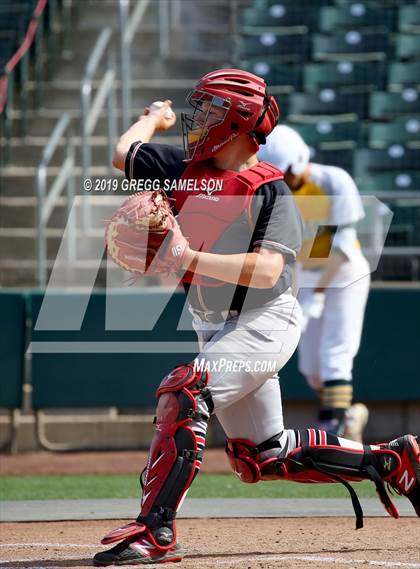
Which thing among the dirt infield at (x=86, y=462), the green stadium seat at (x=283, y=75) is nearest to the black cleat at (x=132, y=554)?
the dirt infield at (x=86, y=462)

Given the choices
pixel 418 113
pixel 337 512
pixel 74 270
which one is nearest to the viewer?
pixel 337 512

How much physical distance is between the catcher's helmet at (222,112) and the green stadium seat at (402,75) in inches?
347

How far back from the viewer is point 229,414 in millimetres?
4562

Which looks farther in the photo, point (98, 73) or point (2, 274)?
point (98, 73)

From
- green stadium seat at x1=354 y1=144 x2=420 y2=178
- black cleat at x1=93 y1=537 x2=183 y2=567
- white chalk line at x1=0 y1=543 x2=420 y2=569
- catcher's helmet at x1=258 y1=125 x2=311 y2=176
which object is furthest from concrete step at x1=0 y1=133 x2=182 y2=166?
black cleat at x1=93 y1=537 x2=183 y2=567

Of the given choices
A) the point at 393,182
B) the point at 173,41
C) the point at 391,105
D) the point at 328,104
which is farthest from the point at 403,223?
the point at 173,41

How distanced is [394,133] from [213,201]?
27.6 ft

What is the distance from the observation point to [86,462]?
8.76m

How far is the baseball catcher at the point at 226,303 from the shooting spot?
4207 millimetres

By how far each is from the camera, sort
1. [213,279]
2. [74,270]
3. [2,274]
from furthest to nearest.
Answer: [2,274] → [74,270] → [213,279]

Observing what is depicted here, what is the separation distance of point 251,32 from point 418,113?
92.0 inches

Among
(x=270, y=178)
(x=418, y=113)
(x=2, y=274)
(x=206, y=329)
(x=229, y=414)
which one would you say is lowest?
(x=2, y=274)

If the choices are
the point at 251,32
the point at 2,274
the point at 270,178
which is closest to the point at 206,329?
the point at 270,178

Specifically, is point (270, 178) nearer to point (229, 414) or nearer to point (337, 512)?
point (229, 414)
